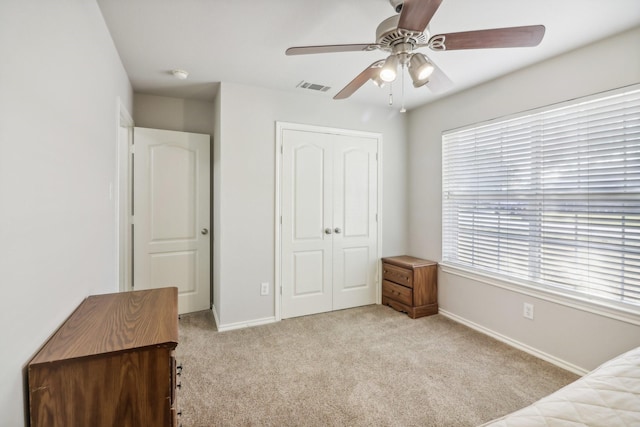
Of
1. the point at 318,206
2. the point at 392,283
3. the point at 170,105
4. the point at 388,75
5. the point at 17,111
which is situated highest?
the point at 170,105

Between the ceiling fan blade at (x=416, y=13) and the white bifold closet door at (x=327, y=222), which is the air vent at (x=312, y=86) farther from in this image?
the ceiling fan blade at (x=416, y=13)

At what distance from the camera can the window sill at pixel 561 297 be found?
2.06 meters

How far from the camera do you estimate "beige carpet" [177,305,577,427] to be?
187cm

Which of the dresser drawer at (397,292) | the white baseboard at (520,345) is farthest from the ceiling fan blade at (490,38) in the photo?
the dresser drawer at (397,292)

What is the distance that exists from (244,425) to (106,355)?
3.60ft

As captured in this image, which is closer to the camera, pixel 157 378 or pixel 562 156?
pixel 157 378

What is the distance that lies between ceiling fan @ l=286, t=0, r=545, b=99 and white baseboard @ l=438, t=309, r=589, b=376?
2.32 m

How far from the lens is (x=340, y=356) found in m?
2.55

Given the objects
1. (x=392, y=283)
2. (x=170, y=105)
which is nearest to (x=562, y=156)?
(x=392, y=283)

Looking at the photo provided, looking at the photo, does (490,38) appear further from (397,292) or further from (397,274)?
(397,292)

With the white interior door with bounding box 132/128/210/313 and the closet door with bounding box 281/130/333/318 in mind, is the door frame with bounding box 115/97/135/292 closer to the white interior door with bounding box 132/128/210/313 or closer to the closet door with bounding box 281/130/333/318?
the white interior door with bounding box 132/128/210/313

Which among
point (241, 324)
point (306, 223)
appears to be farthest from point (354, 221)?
point (241, 324)

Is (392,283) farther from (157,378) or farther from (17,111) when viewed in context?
(17,111)

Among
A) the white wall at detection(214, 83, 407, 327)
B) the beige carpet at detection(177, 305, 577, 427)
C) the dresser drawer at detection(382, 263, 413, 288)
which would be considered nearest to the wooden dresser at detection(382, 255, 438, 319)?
the dresser drawer at detection(382, 263, 413, 288)
